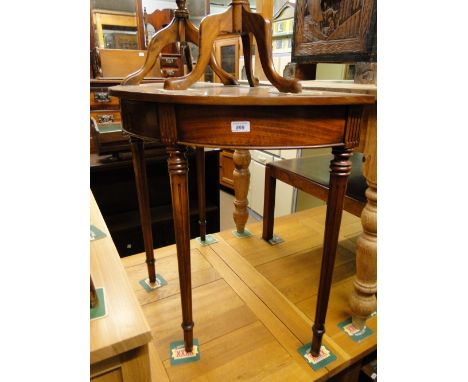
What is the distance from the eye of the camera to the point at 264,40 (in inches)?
24.9

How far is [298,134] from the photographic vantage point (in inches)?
21.1

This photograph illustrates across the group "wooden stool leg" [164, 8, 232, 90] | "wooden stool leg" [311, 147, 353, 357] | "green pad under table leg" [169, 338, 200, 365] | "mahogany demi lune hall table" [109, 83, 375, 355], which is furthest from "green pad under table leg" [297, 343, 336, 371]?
"wooden stool leg" [164, 8, 232, 90]

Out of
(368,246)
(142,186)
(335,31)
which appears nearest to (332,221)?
(368,246)

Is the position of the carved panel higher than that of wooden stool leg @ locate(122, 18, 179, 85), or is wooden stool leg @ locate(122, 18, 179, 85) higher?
the carved panel

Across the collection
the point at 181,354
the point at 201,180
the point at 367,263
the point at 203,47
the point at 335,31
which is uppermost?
the point at 335,31

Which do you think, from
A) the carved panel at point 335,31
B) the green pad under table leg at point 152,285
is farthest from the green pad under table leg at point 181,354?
the carved panel at point 335,31

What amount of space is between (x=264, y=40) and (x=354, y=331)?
773 millimetres

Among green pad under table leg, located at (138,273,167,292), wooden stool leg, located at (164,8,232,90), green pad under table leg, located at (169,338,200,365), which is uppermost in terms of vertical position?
wooden stool leg, located at (164,8,232,90)

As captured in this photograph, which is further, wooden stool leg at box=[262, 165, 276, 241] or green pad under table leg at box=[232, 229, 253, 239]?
green pad under table leg at box=[232, 229, 253, 239]

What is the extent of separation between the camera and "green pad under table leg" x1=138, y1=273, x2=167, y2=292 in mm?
989

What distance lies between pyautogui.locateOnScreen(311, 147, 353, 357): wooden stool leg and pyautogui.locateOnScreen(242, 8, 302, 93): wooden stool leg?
0.56 feet

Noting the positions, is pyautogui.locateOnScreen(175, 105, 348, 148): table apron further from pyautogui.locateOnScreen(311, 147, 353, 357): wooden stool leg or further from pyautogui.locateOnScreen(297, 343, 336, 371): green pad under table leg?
pyautogui.locateOnScreen(297, 343, 336, 371): green pad under table leg

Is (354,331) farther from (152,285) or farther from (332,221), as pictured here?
(152,285)
